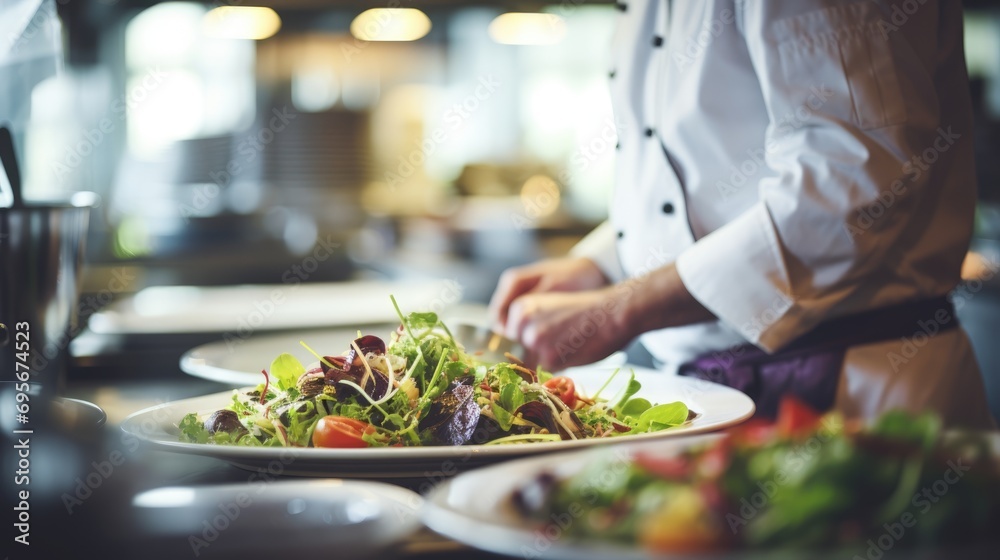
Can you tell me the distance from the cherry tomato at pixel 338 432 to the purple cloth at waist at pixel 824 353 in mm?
631

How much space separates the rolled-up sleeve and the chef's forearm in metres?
0.04

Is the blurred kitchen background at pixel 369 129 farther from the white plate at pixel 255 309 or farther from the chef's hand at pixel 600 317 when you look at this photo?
the chef's hand at pixel 600 317

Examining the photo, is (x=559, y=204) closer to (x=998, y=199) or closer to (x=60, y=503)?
(x=998, y=199)

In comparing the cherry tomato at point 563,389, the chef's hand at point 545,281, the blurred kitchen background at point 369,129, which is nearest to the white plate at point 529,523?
the cherry tomato at point 563,389

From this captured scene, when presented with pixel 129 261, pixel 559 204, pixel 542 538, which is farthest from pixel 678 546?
pixel 559 204

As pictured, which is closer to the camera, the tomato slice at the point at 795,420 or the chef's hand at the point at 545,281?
the tomato slice at the point at 795,420

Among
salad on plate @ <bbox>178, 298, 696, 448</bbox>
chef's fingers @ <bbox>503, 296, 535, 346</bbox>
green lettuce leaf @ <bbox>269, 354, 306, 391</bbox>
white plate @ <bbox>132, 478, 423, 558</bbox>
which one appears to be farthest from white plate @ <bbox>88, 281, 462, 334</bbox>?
white plate @ <bbox>132, 478, 423, 558</bbox>

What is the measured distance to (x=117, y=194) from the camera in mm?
6676

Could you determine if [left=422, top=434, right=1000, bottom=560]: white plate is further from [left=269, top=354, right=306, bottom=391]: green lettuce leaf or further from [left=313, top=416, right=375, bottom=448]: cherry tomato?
[left=269, top=354, right=306, bottom=391]: green lettuce leaf

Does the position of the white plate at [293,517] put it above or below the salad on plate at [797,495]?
below

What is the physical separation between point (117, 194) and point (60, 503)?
661 cm

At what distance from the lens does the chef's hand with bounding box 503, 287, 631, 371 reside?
1267 mm

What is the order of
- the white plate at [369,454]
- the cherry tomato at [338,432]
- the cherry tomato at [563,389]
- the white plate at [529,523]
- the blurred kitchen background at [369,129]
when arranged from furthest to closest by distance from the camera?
the blurred kitchen background at [369,129] → the cherry tomato at [563,389] → the cherry tomato at [338,432] → the white plate at [369,454] → the white plate at [529,523]

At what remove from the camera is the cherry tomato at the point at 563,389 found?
1.02 meters
